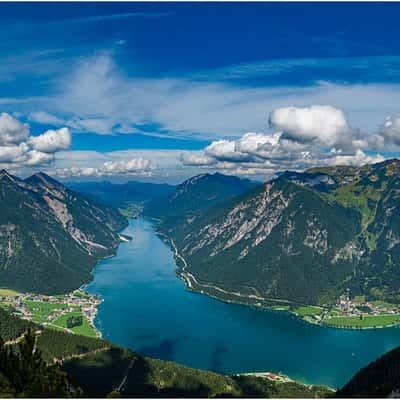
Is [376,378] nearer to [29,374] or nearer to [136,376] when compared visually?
[136,376]

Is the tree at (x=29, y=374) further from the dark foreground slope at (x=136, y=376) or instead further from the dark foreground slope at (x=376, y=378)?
the dark foreground slope at (x=136, y=376)

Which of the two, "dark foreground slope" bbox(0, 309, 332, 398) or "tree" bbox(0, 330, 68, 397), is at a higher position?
"tree" bbox(0, 330, 68, 397)

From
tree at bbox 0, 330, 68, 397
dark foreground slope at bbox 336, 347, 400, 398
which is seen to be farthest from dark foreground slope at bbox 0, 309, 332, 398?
tree at bbox 0, 330, 68, 397

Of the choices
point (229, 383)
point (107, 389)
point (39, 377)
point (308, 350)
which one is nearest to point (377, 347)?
point (308, 350)

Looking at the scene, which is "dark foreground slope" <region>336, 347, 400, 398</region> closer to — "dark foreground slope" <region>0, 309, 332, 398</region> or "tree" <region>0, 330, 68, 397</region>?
"dark foreground slope" <region>0, 309, 332, 398</region>

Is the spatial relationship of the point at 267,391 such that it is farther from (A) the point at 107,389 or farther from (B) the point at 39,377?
(B) the point at 39,377

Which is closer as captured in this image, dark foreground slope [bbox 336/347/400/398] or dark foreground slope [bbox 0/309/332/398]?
dark foreground slope [bbox 336/347/400/398]

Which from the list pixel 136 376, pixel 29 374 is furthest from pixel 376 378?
pixel 29 374

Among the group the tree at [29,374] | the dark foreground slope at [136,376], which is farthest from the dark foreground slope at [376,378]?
the tree at [29,374]

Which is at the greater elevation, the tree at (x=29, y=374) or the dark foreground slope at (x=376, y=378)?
the tree at (x=29, y=374)
